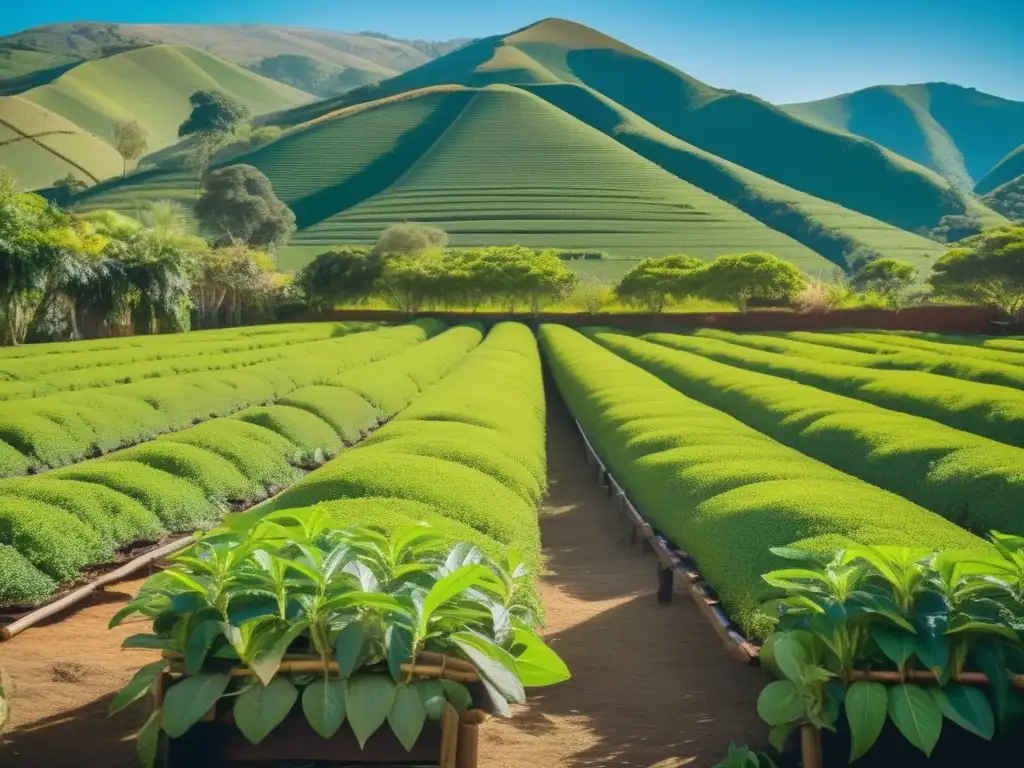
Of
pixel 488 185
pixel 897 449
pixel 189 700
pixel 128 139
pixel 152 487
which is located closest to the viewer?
pixel 189 700

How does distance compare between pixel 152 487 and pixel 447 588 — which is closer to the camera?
pixel 447 588

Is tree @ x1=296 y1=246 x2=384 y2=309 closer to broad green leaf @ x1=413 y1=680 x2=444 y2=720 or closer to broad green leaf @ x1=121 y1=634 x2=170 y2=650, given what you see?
broad green leaf @ x1=121 y1=634 x2=170 y2=650

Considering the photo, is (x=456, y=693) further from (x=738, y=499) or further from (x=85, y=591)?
(x=85, y=591)

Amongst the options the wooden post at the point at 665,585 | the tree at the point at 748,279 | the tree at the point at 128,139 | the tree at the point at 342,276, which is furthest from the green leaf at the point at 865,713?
the tree at the point at 128,139

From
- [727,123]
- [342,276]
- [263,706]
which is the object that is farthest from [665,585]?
[727,123]

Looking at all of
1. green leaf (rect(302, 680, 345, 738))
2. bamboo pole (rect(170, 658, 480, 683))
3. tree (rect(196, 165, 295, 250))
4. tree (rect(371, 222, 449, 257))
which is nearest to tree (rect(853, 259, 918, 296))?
tree (rect(371, 222, 449, 257))

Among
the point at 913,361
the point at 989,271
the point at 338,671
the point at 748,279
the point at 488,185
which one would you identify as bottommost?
the point at 913,361

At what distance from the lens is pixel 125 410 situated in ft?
57.5

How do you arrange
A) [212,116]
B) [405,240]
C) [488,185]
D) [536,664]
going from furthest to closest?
1. [212,116]
2. [488,185]
3. [405,240]
4. [536,664]

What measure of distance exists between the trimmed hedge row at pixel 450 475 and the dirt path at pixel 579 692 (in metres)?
1.03

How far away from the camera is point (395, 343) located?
37.3 metres

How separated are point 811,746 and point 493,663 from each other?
5.33 feet

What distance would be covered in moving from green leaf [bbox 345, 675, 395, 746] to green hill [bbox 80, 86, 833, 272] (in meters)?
95.8

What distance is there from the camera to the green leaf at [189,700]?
402 centimetres
